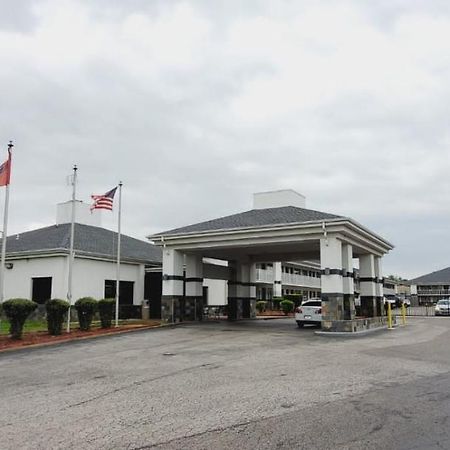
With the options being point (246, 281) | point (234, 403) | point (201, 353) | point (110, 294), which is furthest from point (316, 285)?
point (234, 403)

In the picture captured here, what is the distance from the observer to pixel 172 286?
990 inches

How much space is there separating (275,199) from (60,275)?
40.8 feet

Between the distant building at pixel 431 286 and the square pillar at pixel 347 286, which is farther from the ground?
the distant building at pixel 431 286

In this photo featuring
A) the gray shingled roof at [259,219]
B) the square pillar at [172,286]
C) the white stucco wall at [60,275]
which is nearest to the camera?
the gray shingled roof at [259,219]

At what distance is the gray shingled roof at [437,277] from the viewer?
7131 centimetres


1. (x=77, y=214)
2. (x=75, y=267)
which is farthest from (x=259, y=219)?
(x=77, y=214)

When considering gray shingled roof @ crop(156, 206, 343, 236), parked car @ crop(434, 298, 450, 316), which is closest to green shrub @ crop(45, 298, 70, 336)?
gray shingled roof @ crop(156, 206, 343, 236)

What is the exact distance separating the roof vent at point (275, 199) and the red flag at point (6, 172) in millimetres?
15262

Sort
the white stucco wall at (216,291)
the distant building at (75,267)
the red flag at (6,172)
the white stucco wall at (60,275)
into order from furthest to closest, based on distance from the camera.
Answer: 1. the white stucco wall at (216,291)
2. the distant building at (75,267)
3. the white stucco wall at (60,275)
4. the red flag at (6,172)

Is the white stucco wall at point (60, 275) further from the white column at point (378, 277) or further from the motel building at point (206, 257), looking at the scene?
the white column at point (378, 277)

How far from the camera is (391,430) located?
253 inches

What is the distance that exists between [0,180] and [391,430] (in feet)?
51.8

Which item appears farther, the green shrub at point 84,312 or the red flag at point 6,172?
the green shrub at point 84,312

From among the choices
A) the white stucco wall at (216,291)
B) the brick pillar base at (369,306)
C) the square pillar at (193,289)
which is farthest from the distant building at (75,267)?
the brick pillar base at (369,306)
